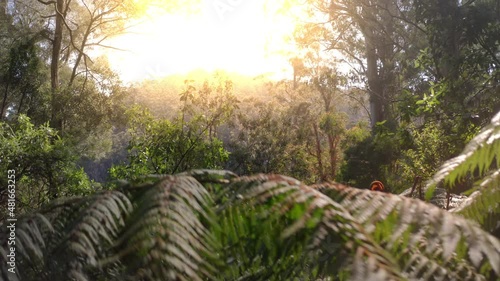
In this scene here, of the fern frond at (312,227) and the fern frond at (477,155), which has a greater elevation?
the fern frond at (477,155)

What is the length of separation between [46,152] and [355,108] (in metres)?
18.8

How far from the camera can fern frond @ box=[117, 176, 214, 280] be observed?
→ 766 millimetres

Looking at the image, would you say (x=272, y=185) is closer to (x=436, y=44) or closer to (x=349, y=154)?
(x=436, y=44)

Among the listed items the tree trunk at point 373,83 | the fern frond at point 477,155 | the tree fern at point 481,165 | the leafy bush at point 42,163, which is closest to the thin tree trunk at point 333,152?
the tree trunk at point 373,83

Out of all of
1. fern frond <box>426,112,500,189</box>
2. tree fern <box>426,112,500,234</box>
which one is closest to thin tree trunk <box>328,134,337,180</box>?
tree fern <box>426,112,500,234</box>

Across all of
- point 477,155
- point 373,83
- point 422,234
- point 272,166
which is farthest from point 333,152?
point 422,234

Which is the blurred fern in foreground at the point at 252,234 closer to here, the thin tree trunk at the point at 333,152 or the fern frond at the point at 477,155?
the fern frond at the point at 477,155

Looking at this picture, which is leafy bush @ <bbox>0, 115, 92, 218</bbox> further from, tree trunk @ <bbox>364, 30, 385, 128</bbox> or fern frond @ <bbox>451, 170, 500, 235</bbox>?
tree trunk @ <bbox>364, 30, 385, 128</bbox>

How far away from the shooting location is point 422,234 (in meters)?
0.80

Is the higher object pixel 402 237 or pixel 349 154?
pixel 402 237

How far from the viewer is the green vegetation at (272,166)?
0.81m

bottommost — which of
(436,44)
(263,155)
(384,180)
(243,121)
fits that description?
(384,180)

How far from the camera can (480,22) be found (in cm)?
973

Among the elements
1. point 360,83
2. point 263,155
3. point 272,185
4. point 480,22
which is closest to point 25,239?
point 272,185
